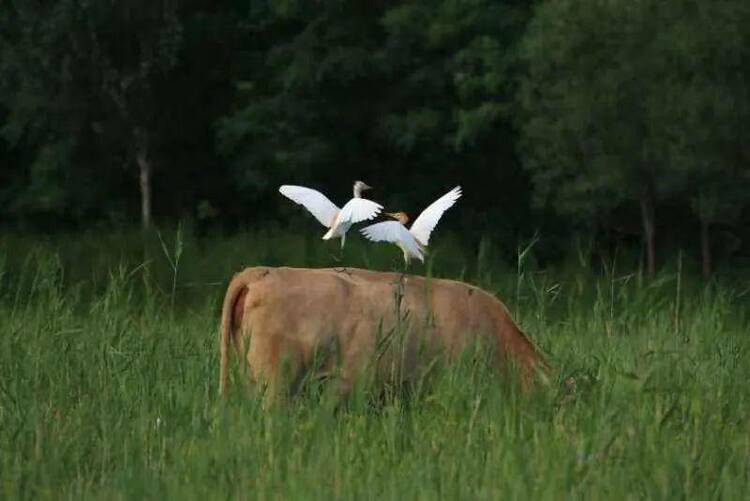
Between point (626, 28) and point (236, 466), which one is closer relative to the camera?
point (236, 466)

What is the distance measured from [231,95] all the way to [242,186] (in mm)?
3560

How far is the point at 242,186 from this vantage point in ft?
110

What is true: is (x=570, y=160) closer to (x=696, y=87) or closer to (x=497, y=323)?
(x=696, y=87)

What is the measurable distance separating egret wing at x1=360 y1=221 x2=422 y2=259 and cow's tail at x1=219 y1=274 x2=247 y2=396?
1.81 feet

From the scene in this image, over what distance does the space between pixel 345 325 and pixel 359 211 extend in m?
0.73

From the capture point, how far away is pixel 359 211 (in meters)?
6.60


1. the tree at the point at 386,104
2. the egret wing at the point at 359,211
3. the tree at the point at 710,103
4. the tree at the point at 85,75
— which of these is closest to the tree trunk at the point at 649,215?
the tree at the point at 710,103

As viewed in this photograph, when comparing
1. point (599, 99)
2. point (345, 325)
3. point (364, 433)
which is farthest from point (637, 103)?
point (364, 433)

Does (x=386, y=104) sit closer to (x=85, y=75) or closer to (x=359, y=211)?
(x=85, y=75)

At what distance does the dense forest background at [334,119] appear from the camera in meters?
28.8

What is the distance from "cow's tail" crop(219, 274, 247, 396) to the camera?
597cm

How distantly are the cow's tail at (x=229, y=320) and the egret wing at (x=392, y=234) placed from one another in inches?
21.7

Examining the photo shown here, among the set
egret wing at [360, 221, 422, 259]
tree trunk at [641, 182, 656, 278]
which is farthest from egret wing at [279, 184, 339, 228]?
tree trunk at [641, 182, 656, 278]

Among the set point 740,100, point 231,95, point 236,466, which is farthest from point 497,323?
point 231,95
